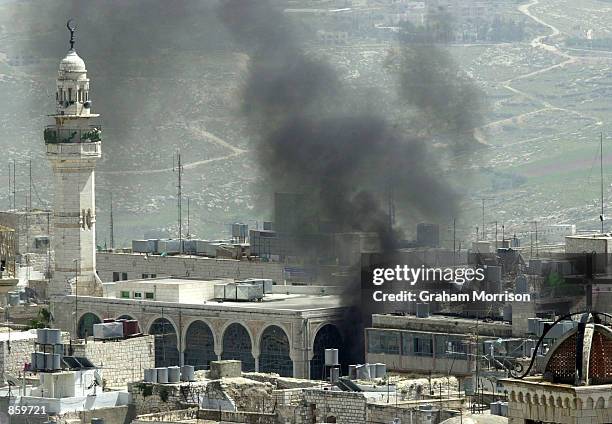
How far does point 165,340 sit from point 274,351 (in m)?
4.80

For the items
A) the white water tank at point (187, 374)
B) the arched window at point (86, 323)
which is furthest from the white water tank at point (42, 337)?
the arched window at point (86, 323)

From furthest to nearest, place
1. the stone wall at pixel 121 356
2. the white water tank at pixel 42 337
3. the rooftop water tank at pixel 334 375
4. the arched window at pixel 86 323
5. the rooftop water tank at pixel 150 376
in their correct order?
the arched window at pixel 86 323 < the stone wall at pixel 121 356 < the white water tank at pixel 42 337 < the rooftop water tank at pixel 334 375 < the rooftop water tank at pixel 150 376

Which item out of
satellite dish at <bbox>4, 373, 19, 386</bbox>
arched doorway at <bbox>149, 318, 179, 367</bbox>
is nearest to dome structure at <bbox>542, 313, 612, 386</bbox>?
satellite dish at <bbox>4, 373, 19, 386</bbox>

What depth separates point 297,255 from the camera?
117 metres

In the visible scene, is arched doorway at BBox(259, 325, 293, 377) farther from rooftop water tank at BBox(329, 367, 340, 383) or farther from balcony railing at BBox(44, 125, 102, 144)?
rooftop water tank at BBox(329, 367, 340, 383)

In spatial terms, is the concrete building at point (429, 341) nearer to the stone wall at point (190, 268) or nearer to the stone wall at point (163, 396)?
the stone wall at point (163, 396)

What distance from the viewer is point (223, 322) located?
99625mm

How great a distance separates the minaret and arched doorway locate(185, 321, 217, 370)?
6146 millimetres

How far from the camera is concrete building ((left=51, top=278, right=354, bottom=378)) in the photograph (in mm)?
97688

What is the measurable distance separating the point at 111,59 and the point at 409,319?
174 feet

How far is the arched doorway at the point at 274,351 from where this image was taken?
97688 mm

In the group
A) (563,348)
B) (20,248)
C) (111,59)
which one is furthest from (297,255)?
(563,348)

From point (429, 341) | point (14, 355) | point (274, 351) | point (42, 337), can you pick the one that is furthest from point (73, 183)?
point (42, 337)

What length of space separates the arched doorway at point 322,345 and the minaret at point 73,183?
35.1 feet
